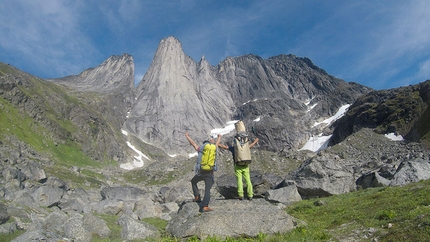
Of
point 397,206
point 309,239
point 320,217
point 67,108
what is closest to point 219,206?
point 309,239

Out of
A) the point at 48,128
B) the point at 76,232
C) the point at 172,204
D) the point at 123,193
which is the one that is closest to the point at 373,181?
the point at 172,204

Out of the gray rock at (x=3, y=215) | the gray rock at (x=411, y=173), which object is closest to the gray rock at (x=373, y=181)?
the gray rock at (x=411, y=173)

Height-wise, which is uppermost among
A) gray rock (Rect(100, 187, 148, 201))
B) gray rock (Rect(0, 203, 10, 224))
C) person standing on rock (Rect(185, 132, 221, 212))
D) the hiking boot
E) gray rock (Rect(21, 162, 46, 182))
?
gray rock (Rect(21, 162, 46, 182))

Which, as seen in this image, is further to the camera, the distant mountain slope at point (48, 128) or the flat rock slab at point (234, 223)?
the distant mountain slope at point (48, 128)

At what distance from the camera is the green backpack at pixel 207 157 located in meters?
12.2

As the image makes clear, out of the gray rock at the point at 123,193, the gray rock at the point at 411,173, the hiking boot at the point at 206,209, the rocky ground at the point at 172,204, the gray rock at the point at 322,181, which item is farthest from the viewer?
the gray rock at the point at 123,193

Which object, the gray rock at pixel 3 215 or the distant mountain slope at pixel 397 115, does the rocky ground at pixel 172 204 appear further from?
the distant mountain slope at pixel 397 115

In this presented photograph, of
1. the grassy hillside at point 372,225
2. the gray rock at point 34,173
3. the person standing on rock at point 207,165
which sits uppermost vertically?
the gray rock at point 34,173

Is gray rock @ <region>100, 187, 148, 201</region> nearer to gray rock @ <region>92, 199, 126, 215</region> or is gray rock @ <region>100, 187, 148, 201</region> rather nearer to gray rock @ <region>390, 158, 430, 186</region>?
gray rock @ <region>92, 199, 126, 215</region>

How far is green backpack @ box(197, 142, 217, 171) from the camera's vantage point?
12.2 meters

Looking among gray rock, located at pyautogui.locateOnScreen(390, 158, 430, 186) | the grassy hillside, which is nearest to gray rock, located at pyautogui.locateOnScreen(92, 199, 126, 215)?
the grassy hillside

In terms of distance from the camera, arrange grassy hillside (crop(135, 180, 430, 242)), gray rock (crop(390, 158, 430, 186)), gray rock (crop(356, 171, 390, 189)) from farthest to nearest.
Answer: gray rock (crop(356, 171, 390, 189)) → gray rock (crop(390, 158, 430, 186)) → grassy hillside (crop(135, 180, 430, 242))

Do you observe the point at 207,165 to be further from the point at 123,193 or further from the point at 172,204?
the point at 123,193

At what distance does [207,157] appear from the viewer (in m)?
12.3
